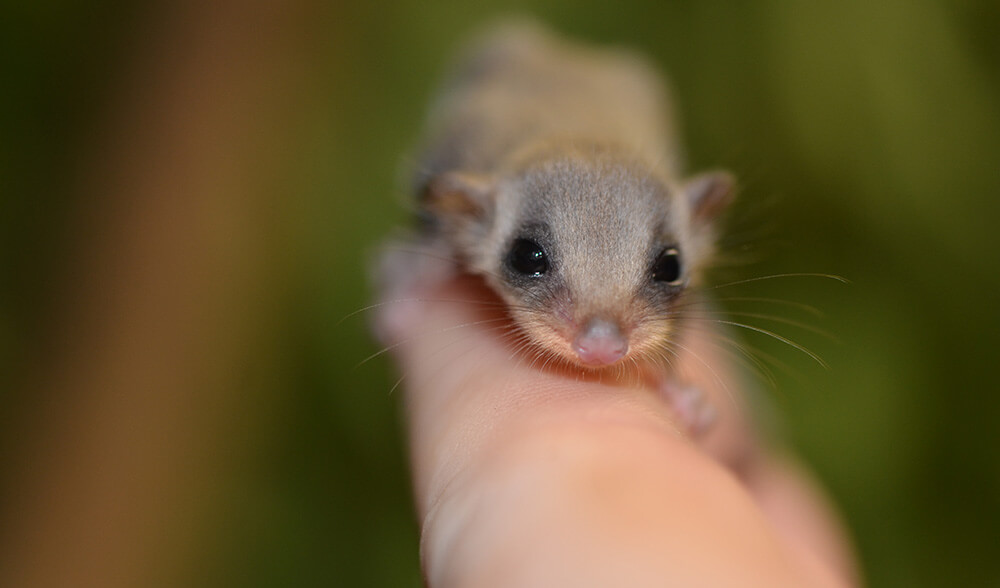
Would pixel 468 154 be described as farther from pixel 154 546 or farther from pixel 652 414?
pixel 154 546

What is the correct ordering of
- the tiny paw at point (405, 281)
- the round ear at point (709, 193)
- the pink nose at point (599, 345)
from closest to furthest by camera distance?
the pink nose at point (599, 345), the round ear at point (709, 193), the tiny paw at point (405, 281)

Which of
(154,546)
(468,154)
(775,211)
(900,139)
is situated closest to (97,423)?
(154,546)

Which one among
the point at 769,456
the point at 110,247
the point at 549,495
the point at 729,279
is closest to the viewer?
the point at 549,495

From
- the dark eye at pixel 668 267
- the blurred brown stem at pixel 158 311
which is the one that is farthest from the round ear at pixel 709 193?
the blurred brown stem at pixel 158 311

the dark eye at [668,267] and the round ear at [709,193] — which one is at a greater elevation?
the round ear at [709,193]

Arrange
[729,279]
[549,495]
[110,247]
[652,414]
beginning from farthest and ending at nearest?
[110,247] → [729,279] → [652,414] → [549,495]

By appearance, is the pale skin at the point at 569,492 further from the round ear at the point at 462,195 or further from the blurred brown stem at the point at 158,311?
the blurred brown stem at the point at 158,311
